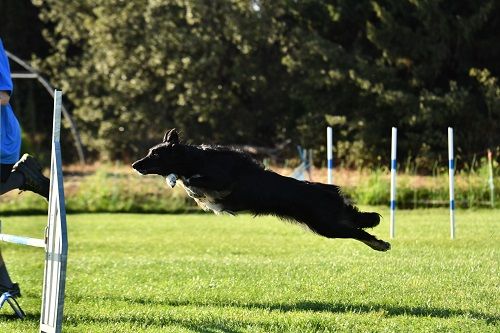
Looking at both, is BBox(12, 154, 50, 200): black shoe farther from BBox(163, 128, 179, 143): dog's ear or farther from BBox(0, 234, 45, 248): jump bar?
BBox(163, 128, 179, 143): dog's ear

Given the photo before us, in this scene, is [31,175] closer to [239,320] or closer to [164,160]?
[164,160]

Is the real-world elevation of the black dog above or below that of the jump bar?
above

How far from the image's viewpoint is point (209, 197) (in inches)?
249

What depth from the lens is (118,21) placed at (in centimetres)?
2944

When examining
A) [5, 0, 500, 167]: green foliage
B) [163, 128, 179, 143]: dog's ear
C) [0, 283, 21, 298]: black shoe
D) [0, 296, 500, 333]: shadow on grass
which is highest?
[5, 0, 500, 167]: green foliage

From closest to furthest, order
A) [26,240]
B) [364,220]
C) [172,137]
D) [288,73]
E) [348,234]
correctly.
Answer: [26,240]
[348,234]
[172,137]
[364,220]
[288,73]

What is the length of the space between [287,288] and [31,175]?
2.14 metres

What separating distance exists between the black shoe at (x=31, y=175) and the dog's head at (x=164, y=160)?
1.11 meters

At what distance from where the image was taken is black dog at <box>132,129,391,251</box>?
6242mm

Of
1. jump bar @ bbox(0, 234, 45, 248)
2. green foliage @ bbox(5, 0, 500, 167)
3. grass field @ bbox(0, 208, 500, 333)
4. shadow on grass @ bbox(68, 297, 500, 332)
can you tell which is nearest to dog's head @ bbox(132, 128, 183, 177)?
grass field @ bbox(0, 208, 500, 333)

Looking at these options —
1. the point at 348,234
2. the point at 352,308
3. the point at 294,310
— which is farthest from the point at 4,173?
the point at 348,234

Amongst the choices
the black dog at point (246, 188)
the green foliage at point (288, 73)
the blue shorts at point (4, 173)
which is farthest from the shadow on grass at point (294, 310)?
the green foliage at point (288, 73)

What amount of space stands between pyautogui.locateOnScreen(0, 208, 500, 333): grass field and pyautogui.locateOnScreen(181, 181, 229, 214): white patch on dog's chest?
25.0 inches

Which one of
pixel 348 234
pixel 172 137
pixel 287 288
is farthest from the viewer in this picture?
pixel 172 137
